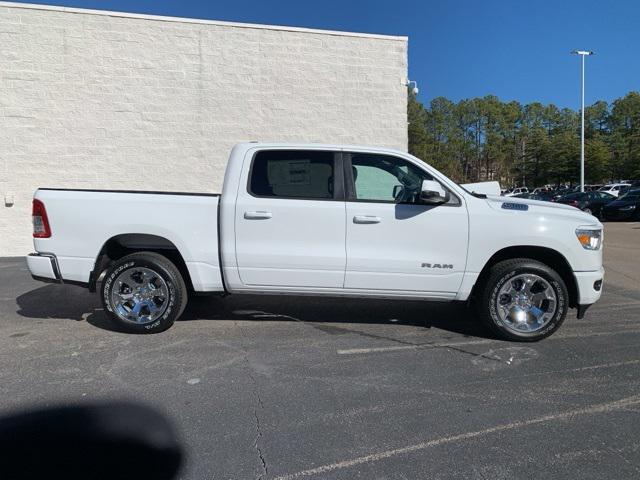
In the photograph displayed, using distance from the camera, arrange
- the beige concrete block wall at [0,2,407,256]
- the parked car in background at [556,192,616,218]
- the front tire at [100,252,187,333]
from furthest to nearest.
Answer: the parked car in background at [556,192,616,218]
the beige concrete block wall at [0,2,407,256]
the front tire at [100,252,187,333]

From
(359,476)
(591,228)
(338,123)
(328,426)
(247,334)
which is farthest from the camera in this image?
(338,123)

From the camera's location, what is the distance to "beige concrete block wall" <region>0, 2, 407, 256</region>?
10328 mm

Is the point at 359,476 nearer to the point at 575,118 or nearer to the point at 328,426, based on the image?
the point at 328,426

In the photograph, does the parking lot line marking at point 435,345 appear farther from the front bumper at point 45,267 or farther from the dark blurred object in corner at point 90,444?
the front bumper at point 45,267

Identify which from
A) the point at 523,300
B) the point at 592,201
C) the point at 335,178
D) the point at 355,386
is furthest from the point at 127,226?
the point at 592,201

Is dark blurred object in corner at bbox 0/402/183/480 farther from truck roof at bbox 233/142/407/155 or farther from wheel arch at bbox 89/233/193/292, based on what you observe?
truck roof at bbox 233/142/407/155

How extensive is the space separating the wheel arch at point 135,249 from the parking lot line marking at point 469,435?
9.35 feet

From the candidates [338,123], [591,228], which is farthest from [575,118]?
[591,228]

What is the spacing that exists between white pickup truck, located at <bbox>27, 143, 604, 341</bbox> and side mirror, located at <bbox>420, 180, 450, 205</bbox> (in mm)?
14

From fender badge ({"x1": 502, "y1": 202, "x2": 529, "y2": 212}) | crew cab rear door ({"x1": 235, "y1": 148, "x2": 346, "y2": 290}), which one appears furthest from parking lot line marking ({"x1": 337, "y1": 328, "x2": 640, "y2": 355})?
fender badge ({"x1": 502, "y1": 202, "x2": 529, "y2": 212})

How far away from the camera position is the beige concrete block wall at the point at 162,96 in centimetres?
1033

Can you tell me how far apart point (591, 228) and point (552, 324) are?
1024 millimetres

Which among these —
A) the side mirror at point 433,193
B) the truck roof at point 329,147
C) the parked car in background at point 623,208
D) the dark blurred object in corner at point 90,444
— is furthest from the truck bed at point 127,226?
the parked car in background at point 623,208

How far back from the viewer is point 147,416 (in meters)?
3.16
